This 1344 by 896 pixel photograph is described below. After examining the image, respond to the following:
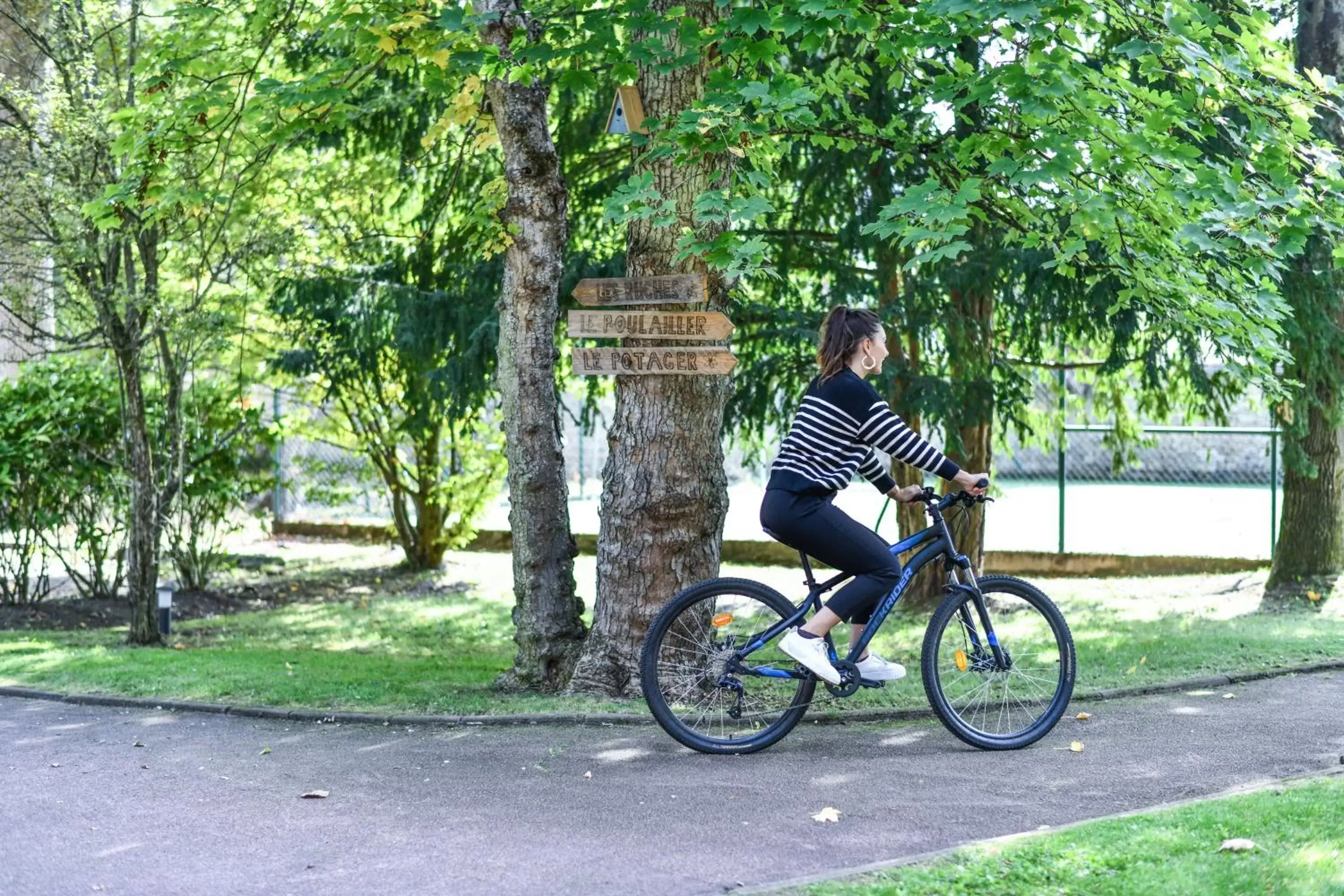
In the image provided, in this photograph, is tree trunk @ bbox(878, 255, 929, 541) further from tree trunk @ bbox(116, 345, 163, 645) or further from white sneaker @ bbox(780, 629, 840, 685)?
tree trunk @ bbox(116, 345, 163, 645)

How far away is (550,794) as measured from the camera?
5961 millimetres

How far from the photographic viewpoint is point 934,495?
6.70 metres

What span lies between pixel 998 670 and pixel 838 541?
3.27 feet

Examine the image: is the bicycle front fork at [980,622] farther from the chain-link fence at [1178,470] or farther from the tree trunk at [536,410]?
the chain-link fence at [1178,470]

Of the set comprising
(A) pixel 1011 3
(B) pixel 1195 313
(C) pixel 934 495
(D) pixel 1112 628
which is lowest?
(D) pixel 1112 628

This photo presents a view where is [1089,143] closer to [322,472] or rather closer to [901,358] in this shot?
[901,358]

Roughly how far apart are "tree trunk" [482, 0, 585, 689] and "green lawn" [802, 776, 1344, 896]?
3792 millimetres

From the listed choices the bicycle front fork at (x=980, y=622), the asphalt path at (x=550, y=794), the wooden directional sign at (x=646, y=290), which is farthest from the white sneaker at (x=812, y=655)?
the wooden directional sign at (x=646, y=290)

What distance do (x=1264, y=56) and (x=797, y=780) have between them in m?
4.57

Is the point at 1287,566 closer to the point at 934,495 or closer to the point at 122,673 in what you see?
the point at 934,495

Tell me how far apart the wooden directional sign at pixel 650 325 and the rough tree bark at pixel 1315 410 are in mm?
5373

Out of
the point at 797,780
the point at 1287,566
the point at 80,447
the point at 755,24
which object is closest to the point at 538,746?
the point at 797,780

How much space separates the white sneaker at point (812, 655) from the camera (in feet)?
21.4

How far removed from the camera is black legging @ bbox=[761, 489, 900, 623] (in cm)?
648
